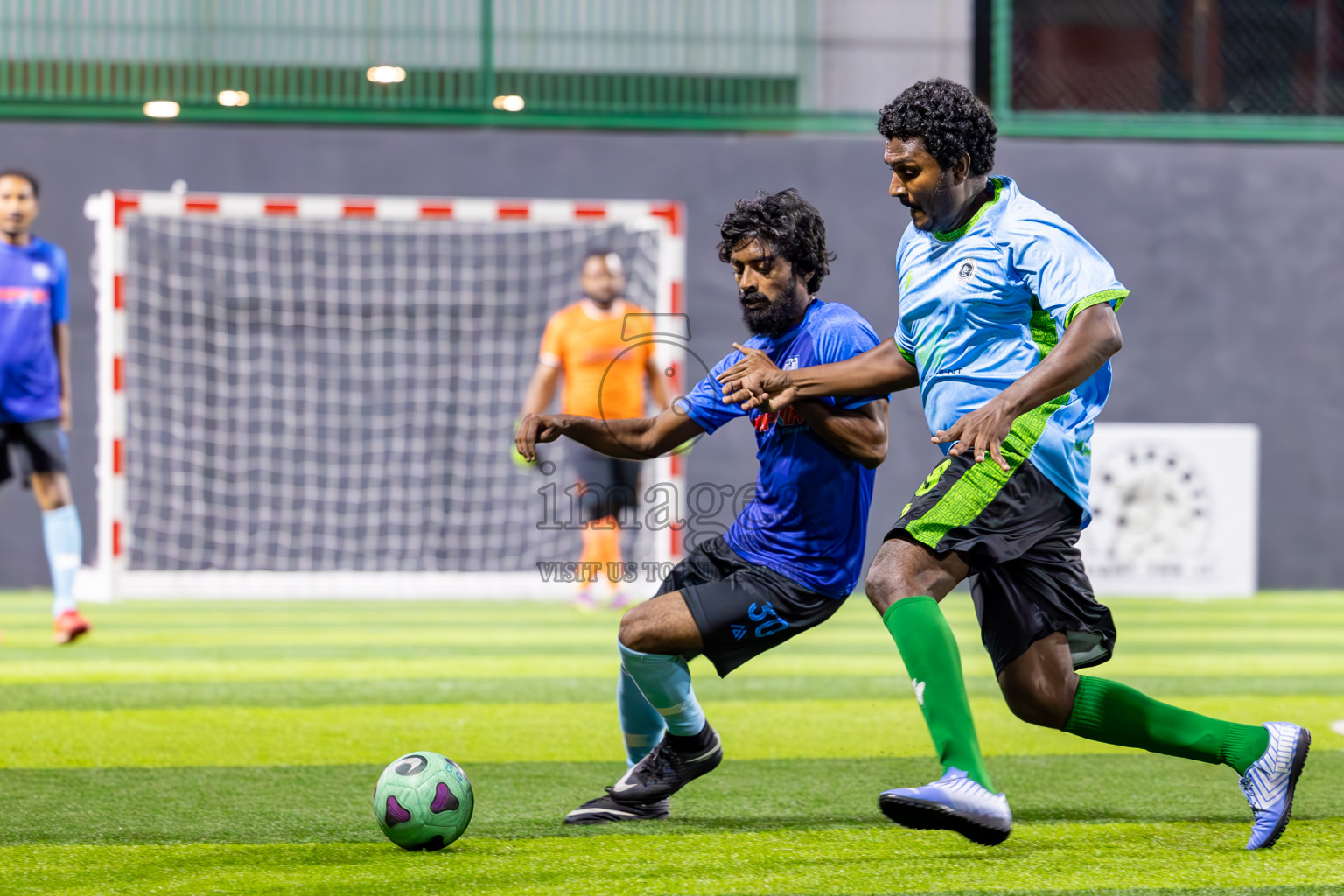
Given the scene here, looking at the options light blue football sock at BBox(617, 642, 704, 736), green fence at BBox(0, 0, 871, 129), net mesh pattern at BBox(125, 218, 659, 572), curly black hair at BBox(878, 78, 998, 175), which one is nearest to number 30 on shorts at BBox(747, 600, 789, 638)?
light blue football sock at BBox(617, 642, 704, 736)

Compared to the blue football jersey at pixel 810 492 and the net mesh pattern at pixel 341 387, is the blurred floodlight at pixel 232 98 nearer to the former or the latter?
the net mesh pattern at pixel 341 387

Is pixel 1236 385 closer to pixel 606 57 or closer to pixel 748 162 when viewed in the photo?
pixel 748 162

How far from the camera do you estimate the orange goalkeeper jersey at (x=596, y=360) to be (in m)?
9.92

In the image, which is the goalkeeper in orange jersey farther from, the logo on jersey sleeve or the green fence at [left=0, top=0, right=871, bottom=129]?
the logo on jersey sleeve

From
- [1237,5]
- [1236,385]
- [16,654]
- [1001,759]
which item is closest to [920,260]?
[1001,759]

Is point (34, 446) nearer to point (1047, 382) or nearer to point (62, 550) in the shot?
point (62, 550)

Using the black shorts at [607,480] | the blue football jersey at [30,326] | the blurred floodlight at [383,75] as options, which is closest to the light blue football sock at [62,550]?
the blue football jersey at [30,326]

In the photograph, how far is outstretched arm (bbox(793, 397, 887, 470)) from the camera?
369cm

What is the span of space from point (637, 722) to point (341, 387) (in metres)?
7.92

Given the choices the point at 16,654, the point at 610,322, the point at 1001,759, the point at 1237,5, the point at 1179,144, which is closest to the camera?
the point at 1001,759

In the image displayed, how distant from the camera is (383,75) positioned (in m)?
11.6

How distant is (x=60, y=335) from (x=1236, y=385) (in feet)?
28.7

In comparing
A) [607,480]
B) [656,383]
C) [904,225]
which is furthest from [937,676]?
[904,225]

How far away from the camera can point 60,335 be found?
8.31 meters
